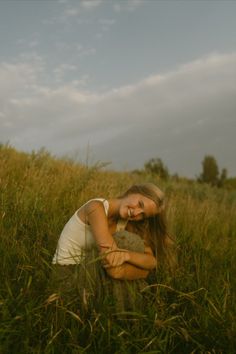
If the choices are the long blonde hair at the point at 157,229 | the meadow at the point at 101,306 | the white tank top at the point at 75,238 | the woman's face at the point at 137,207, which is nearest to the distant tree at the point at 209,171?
the meadow at the point at 101,306

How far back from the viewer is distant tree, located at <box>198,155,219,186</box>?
1648 centimetres

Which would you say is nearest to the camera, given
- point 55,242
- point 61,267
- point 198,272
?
point 61,267

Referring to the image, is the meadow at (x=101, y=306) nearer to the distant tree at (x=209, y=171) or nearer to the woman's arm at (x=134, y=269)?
the woman's arm at (x=134, y=269)

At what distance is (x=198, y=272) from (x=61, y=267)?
3.10 feet

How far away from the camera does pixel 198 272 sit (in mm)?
3307

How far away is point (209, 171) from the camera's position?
1702 centimetres

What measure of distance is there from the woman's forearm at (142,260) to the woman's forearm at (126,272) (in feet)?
0.09

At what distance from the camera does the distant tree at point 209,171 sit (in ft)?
54.1

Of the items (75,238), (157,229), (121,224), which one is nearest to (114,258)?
(75,238)

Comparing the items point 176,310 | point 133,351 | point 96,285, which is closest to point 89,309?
point 96,285

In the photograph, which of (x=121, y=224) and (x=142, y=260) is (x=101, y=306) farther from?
(x=121, y=224)

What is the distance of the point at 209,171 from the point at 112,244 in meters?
14.4

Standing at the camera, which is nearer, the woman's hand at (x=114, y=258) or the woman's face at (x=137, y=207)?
the woman's hand at (x=114, y=258)

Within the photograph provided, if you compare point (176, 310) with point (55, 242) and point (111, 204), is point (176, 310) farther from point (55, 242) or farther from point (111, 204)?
point (55, 242)
